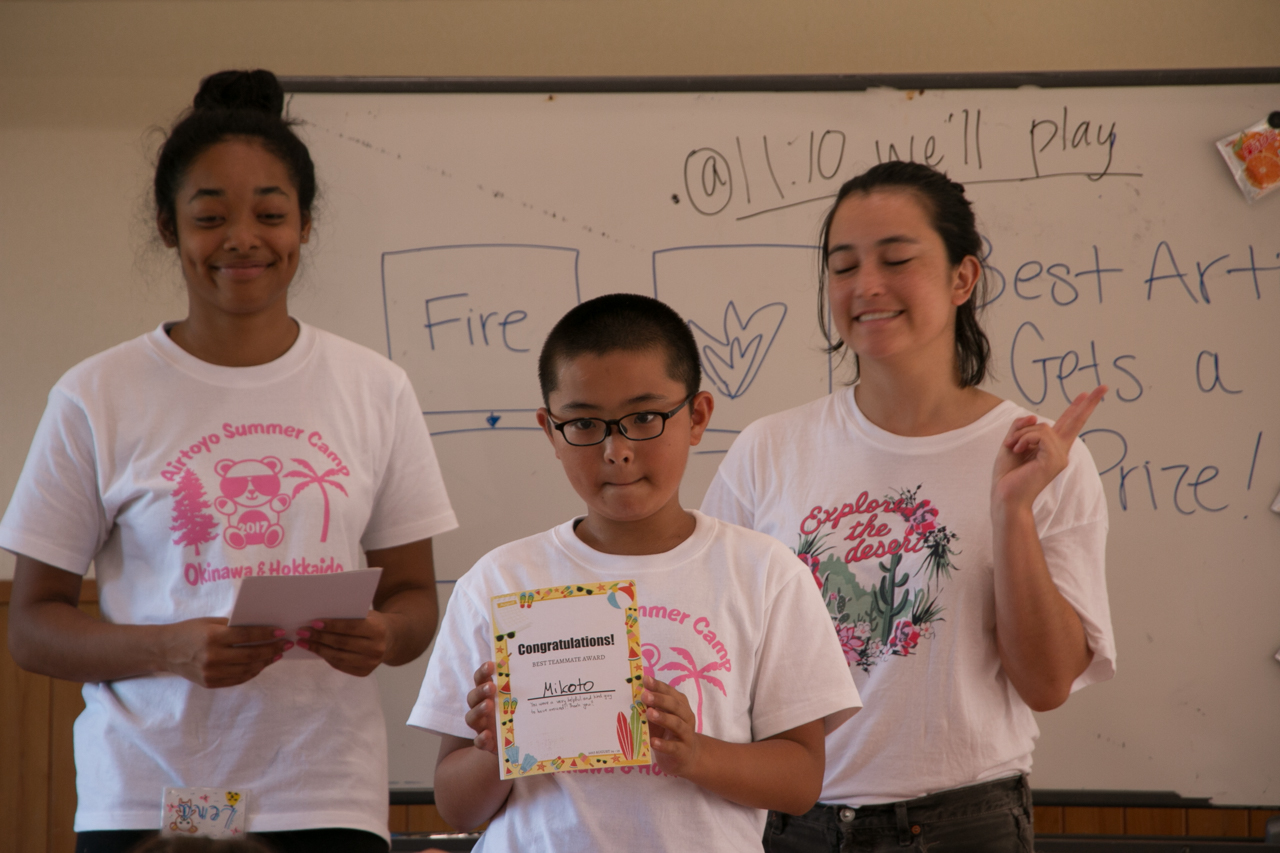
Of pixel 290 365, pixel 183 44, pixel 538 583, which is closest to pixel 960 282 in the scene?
pixel 538 583

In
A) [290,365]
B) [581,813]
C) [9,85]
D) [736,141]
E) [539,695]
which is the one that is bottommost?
[581,813]

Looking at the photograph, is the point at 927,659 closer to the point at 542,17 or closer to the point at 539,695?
the point at 539,695

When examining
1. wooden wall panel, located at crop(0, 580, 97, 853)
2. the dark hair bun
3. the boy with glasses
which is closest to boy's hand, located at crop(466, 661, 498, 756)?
the boy with glasses

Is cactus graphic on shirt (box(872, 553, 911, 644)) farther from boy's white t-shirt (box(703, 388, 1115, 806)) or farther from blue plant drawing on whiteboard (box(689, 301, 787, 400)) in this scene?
blue plant drawing on whiteboard (box(689, 301, 787, 400))

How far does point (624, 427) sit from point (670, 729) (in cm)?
37

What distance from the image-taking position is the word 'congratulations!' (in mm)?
1113

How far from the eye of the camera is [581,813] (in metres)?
1.16

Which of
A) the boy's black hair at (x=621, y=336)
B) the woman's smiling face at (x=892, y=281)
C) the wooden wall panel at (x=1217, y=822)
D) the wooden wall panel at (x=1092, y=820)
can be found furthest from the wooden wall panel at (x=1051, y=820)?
the boy's black hair at (x=621, y=336)

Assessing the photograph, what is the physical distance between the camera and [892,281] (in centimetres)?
161

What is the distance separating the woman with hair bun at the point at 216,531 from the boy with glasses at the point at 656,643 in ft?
1.14

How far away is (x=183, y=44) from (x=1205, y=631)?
10.1 ft

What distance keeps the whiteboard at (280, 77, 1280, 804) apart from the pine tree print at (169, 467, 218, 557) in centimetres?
111

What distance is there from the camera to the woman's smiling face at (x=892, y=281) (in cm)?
160

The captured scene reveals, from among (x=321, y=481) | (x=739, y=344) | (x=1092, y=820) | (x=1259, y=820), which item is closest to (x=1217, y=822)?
(x=1259, y=820)
